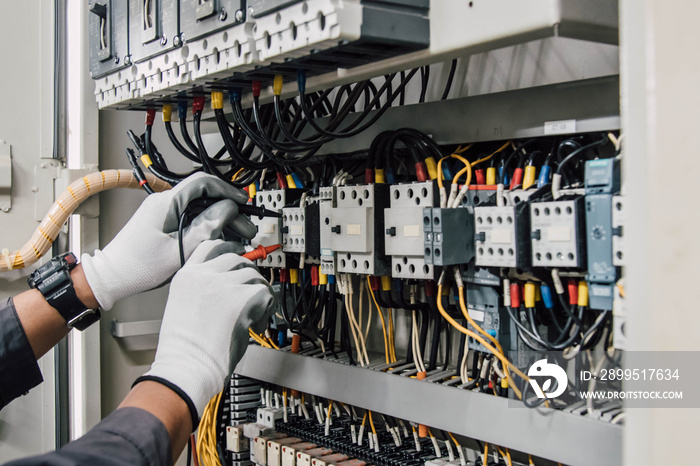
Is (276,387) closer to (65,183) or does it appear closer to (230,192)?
(230,192)

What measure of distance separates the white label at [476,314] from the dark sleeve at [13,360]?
Answer: 0.93 meters

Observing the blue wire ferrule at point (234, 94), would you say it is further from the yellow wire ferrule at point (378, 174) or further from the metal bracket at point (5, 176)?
the metal bracket at point (5, 176)

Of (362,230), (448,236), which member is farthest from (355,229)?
(448,236)

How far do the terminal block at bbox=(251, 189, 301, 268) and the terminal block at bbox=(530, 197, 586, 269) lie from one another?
657 millimetres

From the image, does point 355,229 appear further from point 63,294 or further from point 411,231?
point 63,294

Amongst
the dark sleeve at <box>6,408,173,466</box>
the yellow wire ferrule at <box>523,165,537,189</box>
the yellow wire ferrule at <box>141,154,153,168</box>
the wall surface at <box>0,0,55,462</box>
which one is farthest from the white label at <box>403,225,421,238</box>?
the wall surface at <box>0,0,55,462</box>

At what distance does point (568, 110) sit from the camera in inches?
41.4

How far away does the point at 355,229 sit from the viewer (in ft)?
4.16

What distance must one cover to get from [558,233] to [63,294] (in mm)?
1050

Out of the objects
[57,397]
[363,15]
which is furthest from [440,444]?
[57,397]

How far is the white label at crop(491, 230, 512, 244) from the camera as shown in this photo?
41.7 inches

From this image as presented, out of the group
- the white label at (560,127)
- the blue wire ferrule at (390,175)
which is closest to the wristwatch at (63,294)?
the blue wire ferrule at (390,175)

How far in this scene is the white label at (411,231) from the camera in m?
1.17

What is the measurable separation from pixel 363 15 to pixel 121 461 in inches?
27.5
